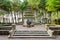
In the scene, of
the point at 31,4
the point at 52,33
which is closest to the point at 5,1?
the point at 31,4

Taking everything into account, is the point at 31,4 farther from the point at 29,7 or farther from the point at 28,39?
the point at 28,39

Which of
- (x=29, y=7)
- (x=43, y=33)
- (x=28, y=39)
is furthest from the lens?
(x=29, y=7)

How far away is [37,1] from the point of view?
31312 mm

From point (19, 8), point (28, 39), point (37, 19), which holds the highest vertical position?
point (19, 8)

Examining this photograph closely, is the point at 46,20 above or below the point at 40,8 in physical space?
below

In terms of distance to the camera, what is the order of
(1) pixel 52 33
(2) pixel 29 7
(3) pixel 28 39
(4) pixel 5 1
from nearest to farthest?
(3) pixel 28 39, (1) pixel 52 33, (4) pixel 5 1, (2) pixel 29 7

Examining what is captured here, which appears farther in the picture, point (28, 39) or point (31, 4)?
point (31, 4)

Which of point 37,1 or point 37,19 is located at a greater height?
point 37,1

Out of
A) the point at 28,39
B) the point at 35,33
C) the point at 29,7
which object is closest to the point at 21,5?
the point at 29,7

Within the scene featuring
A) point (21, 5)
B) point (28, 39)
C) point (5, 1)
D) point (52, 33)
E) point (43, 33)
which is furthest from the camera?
point (21, 5)

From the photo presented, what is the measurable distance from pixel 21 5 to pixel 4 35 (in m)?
14.6

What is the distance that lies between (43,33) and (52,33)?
1.33 m

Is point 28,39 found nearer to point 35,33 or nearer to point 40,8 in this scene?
point 35,33

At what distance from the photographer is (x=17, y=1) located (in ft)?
103
